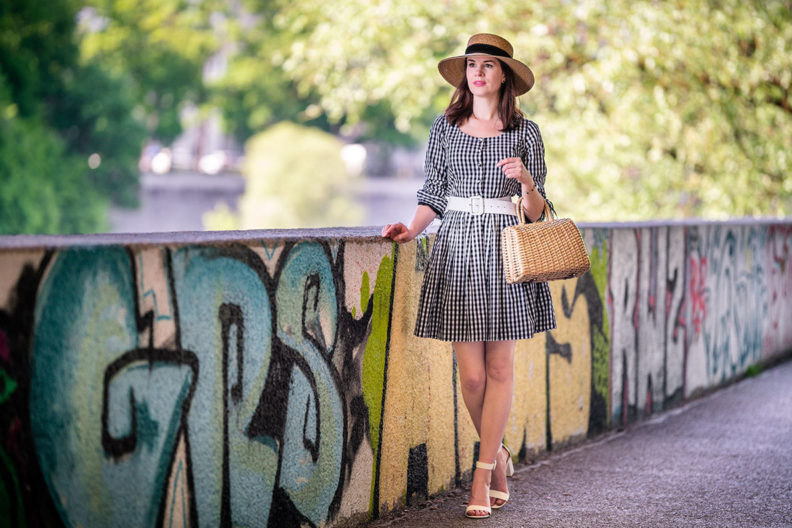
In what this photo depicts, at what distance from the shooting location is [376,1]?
16.5m

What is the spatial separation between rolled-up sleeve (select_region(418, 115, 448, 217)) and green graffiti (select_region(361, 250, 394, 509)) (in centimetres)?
33

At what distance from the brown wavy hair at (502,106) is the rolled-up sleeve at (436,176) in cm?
7

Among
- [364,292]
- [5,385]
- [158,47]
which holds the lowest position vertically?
[5,385]

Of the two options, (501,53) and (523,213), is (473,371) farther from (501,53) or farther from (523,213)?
(501,53)

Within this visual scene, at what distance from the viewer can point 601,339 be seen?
6.82 metres

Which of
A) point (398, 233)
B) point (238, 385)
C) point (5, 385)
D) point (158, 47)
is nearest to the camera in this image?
point (5, 385)

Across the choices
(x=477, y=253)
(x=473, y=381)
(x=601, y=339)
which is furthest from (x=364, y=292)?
(x=601, y=339)

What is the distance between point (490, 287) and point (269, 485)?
1.24m

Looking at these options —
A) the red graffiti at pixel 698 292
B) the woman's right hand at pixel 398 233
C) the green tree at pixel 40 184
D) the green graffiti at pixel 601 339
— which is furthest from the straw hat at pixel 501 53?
the green tree at pixel 40 184

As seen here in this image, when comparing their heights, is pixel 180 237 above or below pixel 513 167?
below

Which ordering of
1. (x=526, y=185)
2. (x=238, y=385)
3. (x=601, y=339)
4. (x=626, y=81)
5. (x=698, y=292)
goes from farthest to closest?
(x=626, y=81)
(x=698, y=292)
(x=601, y=339)
(x=526, y=185)
(x=238, y=385)

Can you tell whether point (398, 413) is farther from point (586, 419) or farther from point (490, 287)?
point (586, 419)

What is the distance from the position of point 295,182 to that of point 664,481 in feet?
133

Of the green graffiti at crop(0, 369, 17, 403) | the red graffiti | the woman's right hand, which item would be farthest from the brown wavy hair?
the red graffiti
